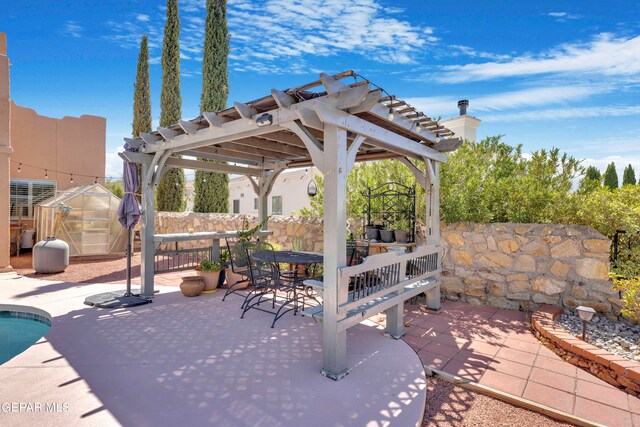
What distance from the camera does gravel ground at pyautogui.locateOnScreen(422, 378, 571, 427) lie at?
2559 mm

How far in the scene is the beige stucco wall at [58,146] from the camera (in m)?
12.7

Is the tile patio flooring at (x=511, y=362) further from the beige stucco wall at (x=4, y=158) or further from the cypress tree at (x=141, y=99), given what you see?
the cypress tree at (x=141, y=99)

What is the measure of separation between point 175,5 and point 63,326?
14.7 metres

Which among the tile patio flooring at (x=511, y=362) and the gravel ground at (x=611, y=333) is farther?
the gravel ground at (x=611, y=333)

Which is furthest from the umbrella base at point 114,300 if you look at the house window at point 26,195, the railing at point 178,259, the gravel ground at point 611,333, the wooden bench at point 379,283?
the house window at point 26,195

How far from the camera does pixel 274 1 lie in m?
7.06

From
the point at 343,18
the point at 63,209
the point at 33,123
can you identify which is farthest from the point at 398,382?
the point at 33,123

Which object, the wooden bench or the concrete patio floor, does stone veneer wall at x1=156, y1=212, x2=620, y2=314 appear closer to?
the wooden bench

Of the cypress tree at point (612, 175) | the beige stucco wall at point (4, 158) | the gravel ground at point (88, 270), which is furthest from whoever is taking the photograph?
the cypress tree at point (612, 175)

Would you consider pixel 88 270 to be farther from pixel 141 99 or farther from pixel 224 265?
pixel 141 99

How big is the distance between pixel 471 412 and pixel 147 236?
17.5 ft

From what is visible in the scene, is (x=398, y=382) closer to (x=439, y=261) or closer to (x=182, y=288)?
(x=439, y=261)

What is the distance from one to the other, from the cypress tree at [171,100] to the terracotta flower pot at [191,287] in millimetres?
8960

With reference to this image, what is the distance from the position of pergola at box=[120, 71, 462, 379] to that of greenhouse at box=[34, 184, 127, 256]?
6235mm
